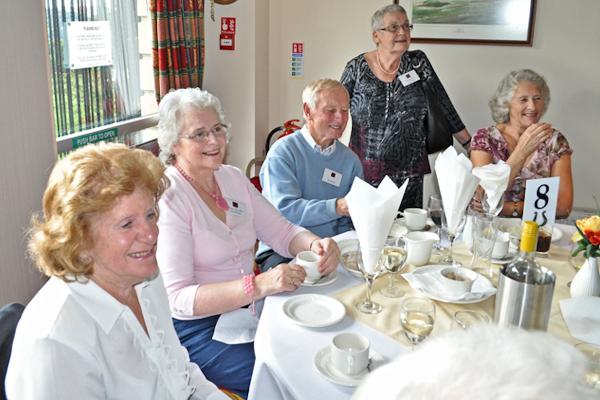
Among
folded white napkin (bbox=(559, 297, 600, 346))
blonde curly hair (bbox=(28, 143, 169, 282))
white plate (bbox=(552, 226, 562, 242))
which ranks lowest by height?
folded white napkin (bbox=(559, 297, 600, 346))

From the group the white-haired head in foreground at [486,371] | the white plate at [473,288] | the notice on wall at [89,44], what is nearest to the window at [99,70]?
the notice on wall at [89,44]

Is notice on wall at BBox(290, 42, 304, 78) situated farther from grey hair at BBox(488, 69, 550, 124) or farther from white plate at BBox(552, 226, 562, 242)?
white plate at BBox(552, 226, 562, 242)

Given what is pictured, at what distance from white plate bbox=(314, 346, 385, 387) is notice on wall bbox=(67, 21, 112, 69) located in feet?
7.61

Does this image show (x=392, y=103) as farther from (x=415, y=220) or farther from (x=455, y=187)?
(x=455, y=187)

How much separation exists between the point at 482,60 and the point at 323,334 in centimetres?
299

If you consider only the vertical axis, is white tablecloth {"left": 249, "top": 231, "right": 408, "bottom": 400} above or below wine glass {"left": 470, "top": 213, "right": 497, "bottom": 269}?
below

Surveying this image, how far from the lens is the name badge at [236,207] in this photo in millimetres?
2047

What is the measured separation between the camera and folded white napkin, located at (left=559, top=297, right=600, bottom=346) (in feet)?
4.48

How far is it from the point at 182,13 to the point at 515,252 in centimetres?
262

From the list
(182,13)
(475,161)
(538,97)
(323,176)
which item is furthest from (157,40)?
(538,97)

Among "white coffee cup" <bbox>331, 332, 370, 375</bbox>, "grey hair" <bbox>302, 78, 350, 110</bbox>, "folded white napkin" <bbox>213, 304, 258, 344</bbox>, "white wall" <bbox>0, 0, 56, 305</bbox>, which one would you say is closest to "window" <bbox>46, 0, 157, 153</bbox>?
"white wall" <bbox>0, 0, 56, 305</bbox>

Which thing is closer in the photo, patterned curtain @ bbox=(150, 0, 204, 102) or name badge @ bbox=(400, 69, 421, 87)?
name badge @ bbox=(400, 69, 421, 87)

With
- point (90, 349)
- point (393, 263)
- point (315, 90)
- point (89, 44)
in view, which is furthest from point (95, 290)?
point (89, 44)

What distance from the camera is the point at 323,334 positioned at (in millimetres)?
1390
